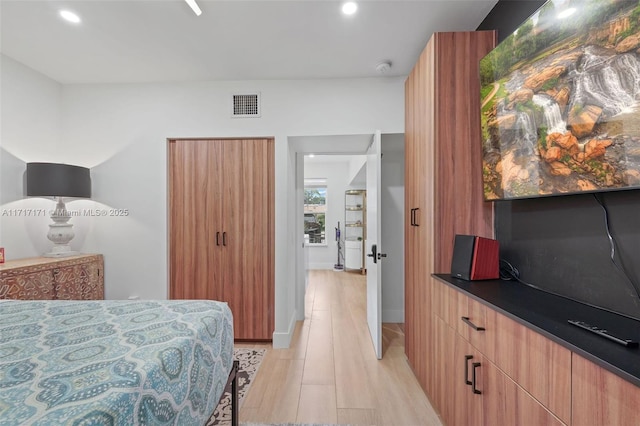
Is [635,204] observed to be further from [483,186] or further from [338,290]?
[338,290]

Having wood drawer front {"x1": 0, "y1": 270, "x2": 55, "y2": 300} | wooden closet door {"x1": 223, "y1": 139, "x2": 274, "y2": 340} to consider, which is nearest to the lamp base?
wood drawer front {"x1": 0, "y1": 270, "x2": 55, "y2": 300}

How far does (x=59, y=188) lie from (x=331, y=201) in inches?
198

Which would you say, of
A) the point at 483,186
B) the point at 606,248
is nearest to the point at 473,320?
the point at 606,248

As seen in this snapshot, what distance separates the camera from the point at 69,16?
1875 millimetres

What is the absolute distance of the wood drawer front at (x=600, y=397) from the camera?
645mm

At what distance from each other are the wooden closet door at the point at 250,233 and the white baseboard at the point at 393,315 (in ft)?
4.93

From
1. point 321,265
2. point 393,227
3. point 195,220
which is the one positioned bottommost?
point 321,265

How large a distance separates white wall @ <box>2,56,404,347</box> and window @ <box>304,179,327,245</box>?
12.5 feet

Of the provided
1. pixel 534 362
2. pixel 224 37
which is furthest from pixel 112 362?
pixel 224 37

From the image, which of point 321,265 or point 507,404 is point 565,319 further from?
point 321,265

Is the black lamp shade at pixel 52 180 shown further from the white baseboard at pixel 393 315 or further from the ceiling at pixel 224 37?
the white baseboard at pixel 393 315

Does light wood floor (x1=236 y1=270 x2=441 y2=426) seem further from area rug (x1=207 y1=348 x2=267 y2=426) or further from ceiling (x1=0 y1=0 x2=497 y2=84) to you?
ceiling (x1=0 y1=0 x2=497 y2=84)

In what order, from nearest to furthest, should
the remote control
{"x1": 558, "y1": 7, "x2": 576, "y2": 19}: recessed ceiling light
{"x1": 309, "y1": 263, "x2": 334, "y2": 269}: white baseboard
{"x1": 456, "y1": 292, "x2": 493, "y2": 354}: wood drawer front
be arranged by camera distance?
1. the remote control
2. {"x1": 558, "y1": 7, "x2": 576, "y2": 19}: recessed ceiling light
3. {"x1": 456, "y1": 292, "x2": 493, "y2": 354}: wood drawer front
4. {"x1": 309, "y1": 263, "x2": 334, "y2": 269}: white baseboard

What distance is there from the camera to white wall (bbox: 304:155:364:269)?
21.4 ft
